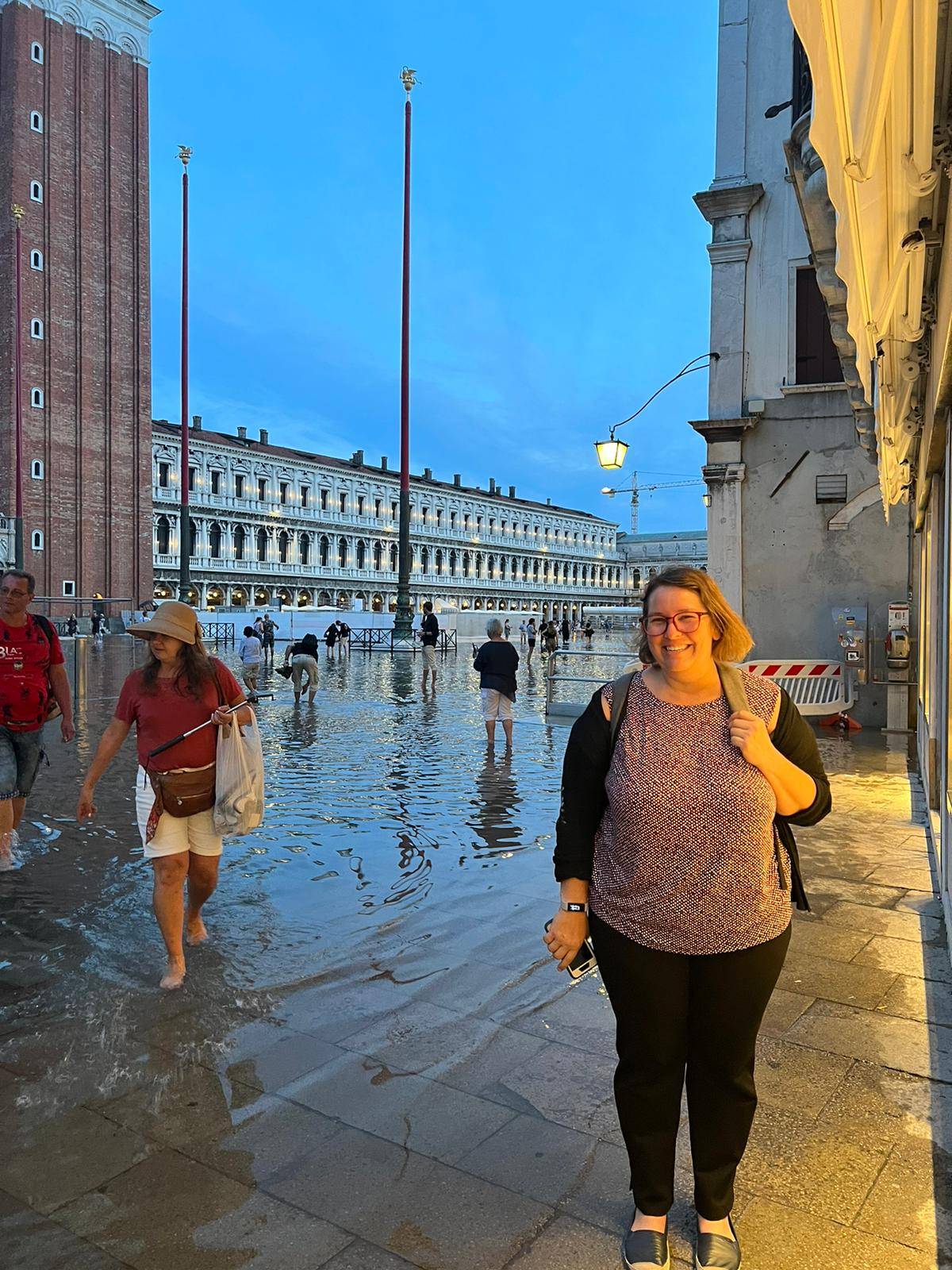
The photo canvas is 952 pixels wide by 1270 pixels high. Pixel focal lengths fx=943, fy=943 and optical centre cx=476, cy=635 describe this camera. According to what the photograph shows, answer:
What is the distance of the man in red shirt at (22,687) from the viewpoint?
5.69 m

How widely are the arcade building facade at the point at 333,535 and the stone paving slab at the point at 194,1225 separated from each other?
5946cm

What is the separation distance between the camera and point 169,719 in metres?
4.31

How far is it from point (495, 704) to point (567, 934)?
9.63 m

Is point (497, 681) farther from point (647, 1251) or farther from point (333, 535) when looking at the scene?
point (333, 535)

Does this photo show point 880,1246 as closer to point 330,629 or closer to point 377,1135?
point 377,1135

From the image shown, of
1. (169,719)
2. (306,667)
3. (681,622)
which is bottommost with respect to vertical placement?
(306,667)

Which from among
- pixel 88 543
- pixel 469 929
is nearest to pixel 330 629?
pixel 88 543

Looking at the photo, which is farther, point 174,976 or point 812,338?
point 812,338

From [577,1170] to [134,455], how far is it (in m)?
60.2

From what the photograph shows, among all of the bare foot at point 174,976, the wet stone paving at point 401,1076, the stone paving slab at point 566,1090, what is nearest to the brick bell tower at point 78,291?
the wet stone paving at point 401,1076

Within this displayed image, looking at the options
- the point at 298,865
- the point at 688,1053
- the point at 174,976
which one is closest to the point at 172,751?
the point at 174,976

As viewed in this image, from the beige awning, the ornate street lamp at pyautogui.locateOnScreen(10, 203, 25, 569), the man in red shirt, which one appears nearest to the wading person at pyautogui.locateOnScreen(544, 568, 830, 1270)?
the beige awning

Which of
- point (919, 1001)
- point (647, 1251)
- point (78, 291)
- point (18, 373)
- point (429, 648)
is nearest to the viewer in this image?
point (647, 1251)

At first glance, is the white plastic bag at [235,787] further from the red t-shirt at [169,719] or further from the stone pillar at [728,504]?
the stone pillar at [728,504]
